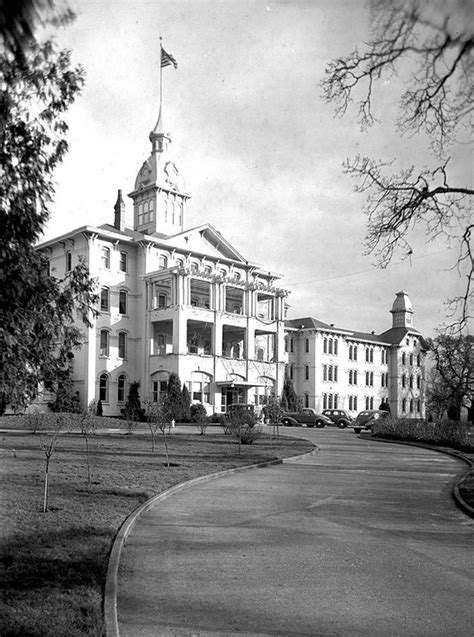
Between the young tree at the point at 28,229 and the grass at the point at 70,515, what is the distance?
6.05 feet

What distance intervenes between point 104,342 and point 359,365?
34.7 m

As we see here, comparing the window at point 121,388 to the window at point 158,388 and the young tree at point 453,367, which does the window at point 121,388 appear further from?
the young tree at point 453,367

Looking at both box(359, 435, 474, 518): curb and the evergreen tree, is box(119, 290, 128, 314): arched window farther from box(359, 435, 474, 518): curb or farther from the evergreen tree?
box(359, 435, 474, 518): curb

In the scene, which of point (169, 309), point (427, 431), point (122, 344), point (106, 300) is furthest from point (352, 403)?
point (427, 431)

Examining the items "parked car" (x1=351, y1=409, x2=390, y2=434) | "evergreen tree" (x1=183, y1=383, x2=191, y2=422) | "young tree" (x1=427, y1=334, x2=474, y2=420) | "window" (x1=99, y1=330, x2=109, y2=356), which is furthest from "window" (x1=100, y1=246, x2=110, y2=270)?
"young tree" (x1=427, y1=334, x2=474, y2=420)

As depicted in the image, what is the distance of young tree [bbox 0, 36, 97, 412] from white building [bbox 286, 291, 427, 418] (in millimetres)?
62327

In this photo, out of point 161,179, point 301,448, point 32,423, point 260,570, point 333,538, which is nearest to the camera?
point 260,570

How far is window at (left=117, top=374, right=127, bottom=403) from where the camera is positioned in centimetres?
4884

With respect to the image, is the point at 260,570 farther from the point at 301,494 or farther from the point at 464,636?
the point at 301,494

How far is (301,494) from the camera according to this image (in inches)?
562

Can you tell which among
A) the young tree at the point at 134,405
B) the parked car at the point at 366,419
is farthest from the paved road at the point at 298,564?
the parked car at the point at 366,419

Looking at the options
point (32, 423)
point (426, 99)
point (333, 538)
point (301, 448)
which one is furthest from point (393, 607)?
point (32, 423)

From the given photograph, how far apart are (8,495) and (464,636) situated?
850 centimetres

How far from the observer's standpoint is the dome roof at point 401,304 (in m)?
80.2
